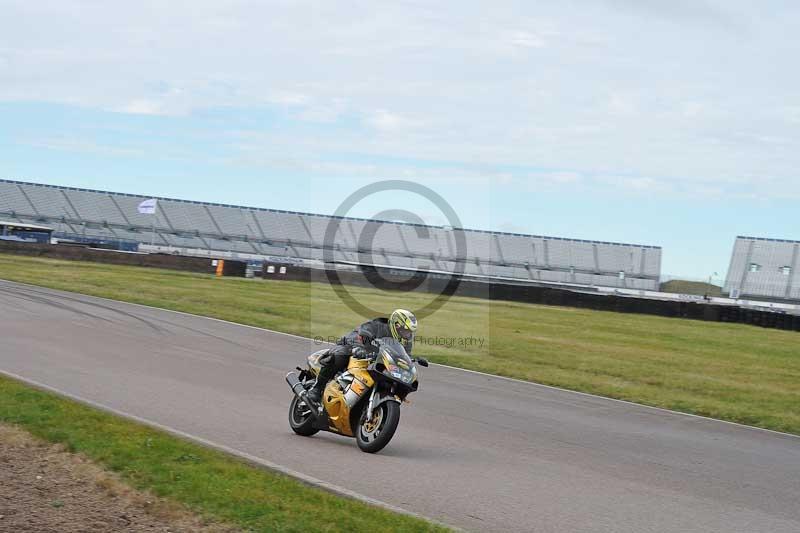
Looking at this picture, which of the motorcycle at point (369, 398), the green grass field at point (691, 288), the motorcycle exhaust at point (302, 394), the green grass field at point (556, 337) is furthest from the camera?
the green grass field at point (691, 288)

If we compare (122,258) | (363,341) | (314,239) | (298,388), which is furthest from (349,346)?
(314,239)

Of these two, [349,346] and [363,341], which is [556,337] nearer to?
[349,346]

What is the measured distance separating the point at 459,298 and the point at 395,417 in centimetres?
3254

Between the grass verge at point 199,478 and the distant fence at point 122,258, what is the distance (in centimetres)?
3711

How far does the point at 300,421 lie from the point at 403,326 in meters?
1.73

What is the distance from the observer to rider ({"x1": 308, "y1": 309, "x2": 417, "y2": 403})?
9305 millimetres

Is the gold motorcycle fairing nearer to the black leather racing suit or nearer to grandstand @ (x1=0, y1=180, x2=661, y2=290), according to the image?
the black leather racing suit

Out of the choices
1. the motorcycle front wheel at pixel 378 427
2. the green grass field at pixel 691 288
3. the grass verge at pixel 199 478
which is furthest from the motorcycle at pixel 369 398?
the green grass field at pixel 691 288

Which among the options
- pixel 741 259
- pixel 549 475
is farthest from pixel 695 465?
pixel 741 259

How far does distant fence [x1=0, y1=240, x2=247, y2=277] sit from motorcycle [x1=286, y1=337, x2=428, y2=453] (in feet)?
122

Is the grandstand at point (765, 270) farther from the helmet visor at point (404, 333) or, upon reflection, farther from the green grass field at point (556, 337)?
the helmet visor at point (404, 333)

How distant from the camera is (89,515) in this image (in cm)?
611

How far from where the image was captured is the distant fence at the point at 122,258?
151 ft

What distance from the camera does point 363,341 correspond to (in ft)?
31.1
